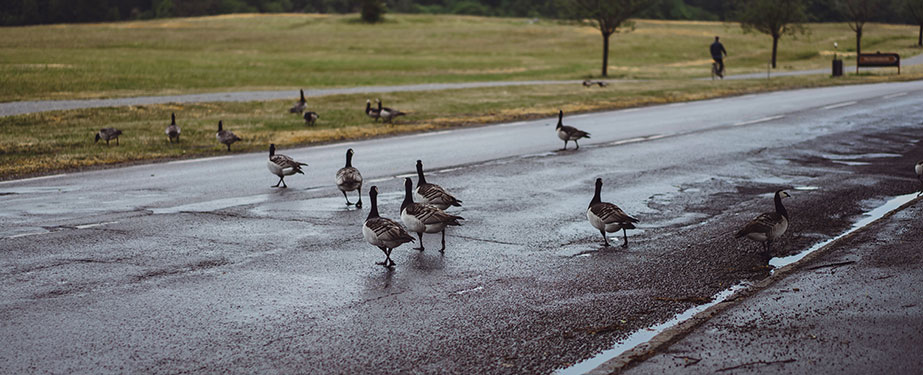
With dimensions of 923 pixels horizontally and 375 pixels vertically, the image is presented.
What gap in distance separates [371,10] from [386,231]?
384 ft

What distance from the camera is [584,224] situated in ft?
37.0

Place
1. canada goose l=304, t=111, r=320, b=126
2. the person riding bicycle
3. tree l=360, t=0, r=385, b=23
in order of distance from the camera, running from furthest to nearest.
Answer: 1. tree l=360, t=0, r=385, b=23
2. the person riding bicycle
3. canada goose l=304, t=111, r=320, b=126

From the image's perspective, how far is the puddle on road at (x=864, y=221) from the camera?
30.3ft

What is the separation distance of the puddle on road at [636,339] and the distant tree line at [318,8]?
108m

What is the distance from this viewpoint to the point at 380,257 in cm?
952

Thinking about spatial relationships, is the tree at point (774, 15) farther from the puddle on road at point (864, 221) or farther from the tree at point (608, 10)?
the puddle on road at point (864, 221)

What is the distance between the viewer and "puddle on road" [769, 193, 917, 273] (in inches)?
363

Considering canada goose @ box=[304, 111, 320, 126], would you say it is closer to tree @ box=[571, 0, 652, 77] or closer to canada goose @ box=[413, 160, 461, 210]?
canada goose @ box=[413, 160, 461, 210]

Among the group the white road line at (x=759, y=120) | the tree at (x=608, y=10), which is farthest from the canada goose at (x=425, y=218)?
the tree at (x=608, y=10)

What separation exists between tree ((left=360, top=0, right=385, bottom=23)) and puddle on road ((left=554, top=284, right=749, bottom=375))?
117 meters

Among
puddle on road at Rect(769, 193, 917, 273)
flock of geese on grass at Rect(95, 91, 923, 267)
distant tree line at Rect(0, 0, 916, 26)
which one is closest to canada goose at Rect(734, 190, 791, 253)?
flock of geese on grass at Rect(95, 91, 923, 267)

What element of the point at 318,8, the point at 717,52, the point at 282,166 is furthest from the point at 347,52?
the point at 318,8

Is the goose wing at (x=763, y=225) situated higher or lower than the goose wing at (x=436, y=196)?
lower

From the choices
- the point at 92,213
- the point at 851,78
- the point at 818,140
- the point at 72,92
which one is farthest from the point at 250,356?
the point at 851,78
